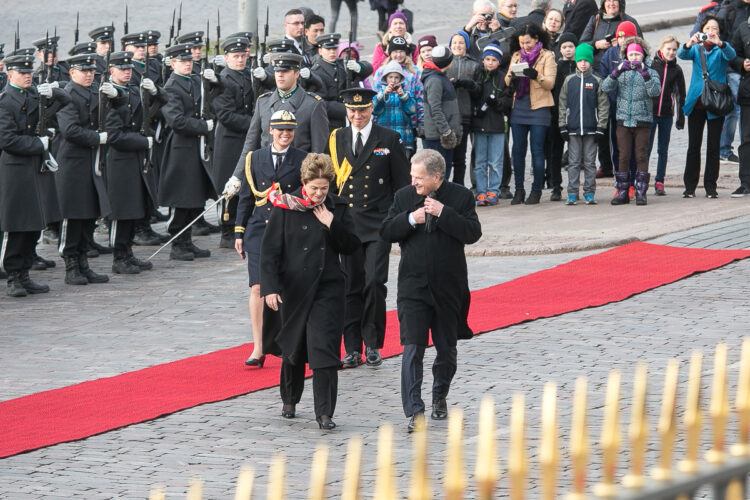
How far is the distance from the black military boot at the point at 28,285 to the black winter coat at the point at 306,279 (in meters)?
5.08

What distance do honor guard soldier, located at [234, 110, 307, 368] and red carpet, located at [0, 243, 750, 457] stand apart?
0.45 meters

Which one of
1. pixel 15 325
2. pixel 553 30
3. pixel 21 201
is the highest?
pixel 553 30

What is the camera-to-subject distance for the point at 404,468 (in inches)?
287

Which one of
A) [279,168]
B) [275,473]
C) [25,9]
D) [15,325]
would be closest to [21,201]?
[15,325]

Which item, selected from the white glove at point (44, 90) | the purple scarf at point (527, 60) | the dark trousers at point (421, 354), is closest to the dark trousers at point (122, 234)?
the white glove at point (44, 90)

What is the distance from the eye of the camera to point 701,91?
626 inches

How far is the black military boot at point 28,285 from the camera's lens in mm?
13016

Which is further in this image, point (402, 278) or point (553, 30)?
point (553, 30)

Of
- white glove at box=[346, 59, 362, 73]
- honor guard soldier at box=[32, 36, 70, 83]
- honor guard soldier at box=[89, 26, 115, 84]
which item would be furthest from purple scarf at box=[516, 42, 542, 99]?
honor guard soldier at box=[32, 36, 70, 83]

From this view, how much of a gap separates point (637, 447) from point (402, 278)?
5.54 meters

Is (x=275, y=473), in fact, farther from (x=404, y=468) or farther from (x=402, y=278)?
(x=402, y=278)

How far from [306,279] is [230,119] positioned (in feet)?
22.1

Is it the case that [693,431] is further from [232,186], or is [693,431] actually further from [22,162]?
[22,162]

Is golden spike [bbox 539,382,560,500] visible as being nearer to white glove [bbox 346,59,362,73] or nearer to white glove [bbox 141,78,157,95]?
white glove [bbox 141,78,157,95]
